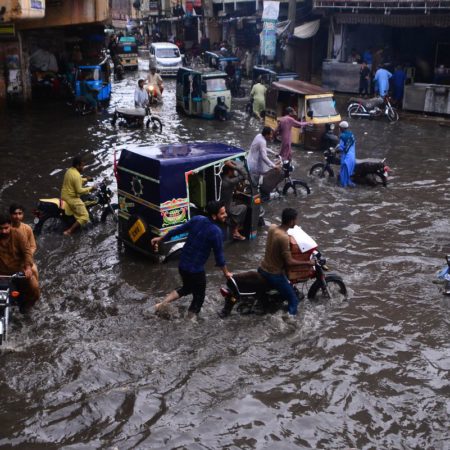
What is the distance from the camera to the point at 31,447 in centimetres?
513

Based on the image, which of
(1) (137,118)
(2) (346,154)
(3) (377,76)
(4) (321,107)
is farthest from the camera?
(3) (377,76)

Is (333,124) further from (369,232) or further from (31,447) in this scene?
(31,447)

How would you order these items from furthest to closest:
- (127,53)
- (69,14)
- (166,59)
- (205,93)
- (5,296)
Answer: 1. (127,53)
2. (166,59)
3. (69,14)
4. (205,93)
5. (5,296)

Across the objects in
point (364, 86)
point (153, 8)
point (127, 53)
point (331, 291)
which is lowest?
point (331, 291)

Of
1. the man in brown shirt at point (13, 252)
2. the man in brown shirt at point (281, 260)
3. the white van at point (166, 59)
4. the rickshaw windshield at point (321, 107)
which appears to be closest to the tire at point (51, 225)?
the man in brown shirt at point (13, 252)

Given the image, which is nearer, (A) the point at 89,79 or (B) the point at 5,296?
(B) the point at 5,296

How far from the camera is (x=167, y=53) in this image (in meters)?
33.9

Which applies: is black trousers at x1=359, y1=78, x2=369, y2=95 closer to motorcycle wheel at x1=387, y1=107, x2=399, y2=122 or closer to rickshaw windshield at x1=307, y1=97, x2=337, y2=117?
motorcycle wheel at x1=387, y1=107, x2=399, y2=122

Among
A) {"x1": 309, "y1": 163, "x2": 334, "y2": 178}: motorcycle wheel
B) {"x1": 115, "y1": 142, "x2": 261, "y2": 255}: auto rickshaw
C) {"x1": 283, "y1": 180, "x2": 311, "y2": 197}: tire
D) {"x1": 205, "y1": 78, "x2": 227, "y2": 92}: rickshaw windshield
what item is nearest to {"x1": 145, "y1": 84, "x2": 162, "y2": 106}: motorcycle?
{"x1": 205, "y1": 78, "x2": 227, "y2": 92}: rickshaw windshield

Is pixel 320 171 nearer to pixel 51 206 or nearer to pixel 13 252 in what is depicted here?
pixel 51 206

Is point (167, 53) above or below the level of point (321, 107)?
above

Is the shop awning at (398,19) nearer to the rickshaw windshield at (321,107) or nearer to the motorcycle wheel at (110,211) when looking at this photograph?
the rickshaw windshield at (321,107)

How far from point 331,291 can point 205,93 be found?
14068 mm

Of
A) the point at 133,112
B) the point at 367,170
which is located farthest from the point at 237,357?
the point at 133,112
